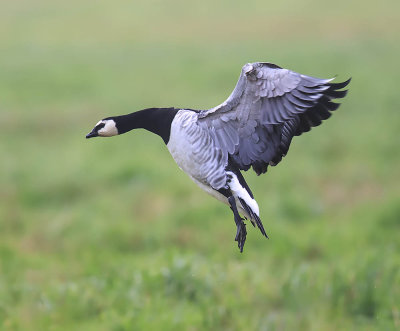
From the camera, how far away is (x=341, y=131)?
16562 mm

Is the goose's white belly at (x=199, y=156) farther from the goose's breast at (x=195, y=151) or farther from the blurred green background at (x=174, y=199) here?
the blurred green background at (x=174, y=199)

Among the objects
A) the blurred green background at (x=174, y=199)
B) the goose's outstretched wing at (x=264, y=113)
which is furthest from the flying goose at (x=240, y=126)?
the blurred green background at (x=174, y=199)

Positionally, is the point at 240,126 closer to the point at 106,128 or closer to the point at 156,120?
the point at 156,120

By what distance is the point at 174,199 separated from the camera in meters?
12.6

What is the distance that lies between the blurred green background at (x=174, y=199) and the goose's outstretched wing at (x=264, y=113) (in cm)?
363

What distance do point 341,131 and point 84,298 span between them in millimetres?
→ 10006

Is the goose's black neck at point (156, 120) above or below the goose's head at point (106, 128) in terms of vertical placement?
above

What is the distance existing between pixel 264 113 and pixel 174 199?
8746 mm

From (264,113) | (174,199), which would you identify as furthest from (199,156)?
(174,199)

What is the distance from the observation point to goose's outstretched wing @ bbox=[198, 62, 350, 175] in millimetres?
3793

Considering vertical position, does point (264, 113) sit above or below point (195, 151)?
above

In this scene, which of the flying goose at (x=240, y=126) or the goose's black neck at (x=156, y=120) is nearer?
the flying goose at (x=240, y=126)

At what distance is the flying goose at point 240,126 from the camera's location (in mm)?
3807

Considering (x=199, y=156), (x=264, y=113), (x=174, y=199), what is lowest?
(x=174, y=199)
